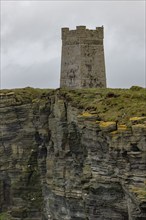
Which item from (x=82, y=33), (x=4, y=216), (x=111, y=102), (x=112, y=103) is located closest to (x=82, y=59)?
(x=82, y=33)

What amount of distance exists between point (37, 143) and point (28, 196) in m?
6.97

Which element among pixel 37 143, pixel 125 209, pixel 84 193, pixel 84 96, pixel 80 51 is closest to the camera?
pixel 125 209

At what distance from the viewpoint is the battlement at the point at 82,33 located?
85062 mm

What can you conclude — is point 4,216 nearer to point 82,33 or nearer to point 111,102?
point 82,33

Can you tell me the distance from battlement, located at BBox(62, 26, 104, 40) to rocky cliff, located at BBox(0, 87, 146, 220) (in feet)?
41.3

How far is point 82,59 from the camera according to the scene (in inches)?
A: 3300

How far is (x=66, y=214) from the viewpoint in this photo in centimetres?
5706

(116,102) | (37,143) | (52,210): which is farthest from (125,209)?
(37,143)

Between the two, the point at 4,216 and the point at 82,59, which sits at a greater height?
the point at 82,59

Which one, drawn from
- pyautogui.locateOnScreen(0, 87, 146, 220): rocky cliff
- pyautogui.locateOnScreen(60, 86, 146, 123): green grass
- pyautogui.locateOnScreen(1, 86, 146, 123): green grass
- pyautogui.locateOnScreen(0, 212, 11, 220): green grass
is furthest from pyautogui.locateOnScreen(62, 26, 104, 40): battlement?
pyautogui.locateOnScreen(60, 86, 146, 123): green grass

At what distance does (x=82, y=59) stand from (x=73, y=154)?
29364 mm

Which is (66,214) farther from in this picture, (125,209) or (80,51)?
(80,51)

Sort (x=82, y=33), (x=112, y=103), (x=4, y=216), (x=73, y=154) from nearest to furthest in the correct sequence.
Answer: (x=112, y=103) → (x=73, y=154) → (x=4, y=216) → (x=82, y=33)

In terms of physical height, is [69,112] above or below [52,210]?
above
